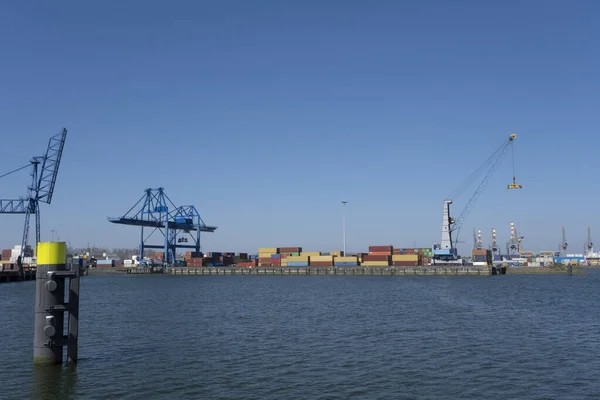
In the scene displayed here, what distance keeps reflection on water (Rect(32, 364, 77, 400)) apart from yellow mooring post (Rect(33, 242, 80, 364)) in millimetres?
332

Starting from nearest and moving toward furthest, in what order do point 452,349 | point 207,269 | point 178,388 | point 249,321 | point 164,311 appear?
point 178,388, point 452,349, point 249,321, point 164,311, point 207,269

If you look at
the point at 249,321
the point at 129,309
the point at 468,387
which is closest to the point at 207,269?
the point at 129,309

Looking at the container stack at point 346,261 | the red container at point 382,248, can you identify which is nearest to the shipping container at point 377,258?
the container stack at point 346,261

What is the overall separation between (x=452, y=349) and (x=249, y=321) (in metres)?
14.1

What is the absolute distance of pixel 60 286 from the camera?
17141 millimetres

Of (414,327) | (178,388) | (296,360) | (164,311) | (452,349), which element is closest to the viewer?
(178,388)

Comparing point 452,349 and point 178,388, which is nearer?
point 178,388

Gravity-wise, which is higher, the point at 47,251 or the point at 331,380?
the point at 47,251

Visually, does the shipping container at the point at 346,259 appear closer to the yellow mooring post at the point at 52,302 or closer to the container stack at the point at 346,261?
the container stack at the point at 346,261

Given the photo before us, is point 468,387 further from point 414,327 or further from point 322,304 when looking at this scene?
point 322,304

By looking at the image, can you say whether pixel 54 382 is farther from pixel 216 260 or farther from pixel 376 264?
pixel 216 260

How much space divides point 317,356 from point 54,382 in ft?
32.6

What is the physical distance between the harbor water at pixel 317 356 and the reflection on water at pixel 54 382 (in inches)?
1.3

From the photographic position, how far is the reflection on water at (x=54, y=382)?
15094 mm
